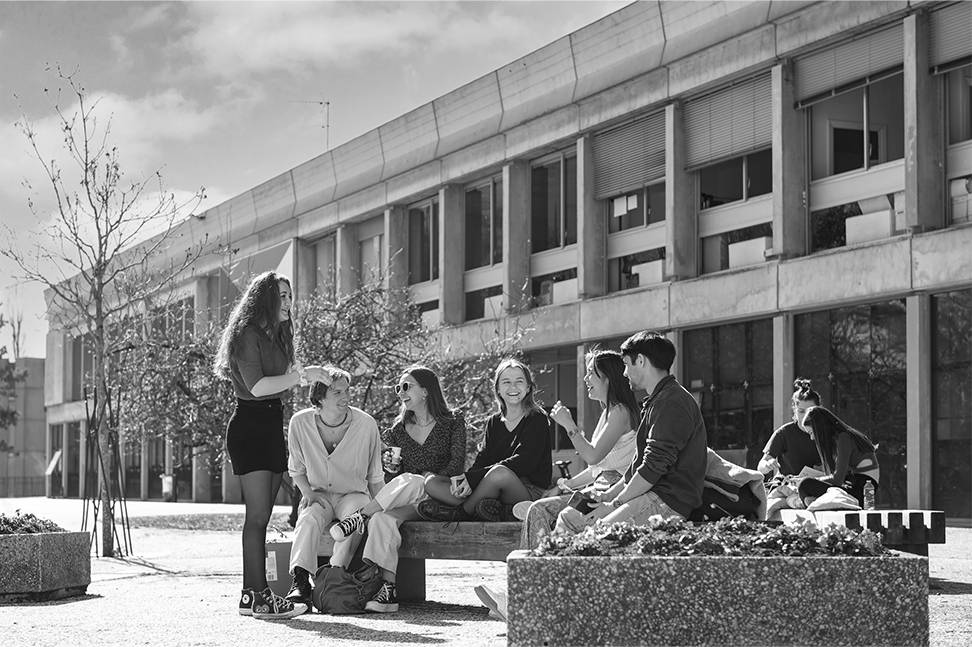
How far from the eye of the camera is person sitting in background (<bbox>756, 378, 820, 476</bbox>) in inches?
502

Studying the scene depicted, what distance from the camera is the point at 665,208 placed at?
27453mm

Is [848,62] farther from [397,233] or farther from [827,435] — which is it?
[397,233]

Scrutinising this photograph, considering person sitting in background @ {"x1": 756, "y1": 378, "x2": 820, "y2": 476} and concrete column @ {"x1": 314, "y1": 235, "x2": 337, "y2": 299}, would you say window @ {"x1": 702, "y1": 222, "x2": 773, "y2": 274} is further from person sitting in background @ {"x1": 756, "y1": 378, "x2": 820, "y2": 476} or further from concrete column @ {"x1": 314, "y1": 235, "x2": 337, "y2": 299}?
concrete column @ {"x1": 314, "y1": 235, "x2": 337, "y2": 299}

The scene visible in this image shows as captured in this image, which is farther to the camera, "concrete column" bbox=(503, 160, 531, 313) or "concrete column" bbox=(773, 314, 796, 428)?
"concrete column" bbox=(503, 160, 531, 313)

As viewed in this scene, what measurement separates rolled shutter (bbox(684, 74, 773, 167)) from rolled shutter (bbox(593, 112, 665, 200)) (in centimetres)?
97

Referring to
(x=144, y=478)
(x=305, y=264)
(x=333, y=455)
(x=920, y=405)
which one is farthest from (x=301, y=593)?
(x=144, y=478)

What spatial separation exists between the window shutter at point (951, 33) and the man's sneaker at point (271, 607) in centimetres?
1571

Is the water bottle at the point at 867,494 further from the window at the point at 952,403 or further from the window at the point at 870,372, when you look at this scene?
the window at the point at 870,372

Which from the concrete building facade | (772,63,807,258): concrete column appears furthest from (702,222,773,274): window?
(772,63,807,258): concrete column

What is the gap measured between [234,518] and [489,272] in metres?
8.41

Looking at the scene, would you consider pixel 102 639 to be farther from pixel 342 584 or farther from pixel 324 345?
pixel 324 345

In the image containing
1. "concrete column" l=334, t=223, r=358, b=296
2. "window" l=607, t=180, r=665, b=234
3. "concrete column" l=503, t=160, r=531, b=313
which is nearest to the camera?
"window" l=607, t=180, r=665, b=234

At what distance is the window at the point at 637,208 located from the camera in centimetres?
2783

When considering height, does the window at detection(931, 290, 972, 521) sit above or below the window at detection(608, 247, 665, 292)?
below
